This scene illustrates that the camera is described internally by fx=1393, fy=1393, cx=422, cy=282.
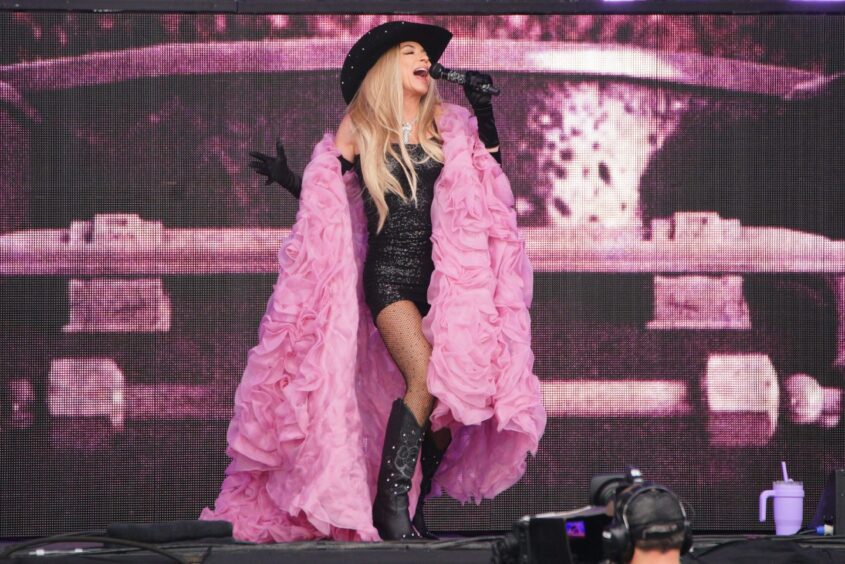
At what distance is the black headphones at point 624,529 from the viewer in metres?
2.31

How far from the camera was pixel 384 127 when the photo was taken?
13.9 ft

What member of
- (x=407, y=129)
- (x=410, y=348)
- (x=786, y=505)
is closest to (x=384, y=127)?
(x=407, y=129)

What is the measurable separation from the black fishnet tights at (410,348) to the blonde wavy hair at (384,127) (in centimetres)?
27

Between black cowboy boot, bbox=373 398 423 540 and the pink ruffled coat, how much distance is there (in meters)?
0.05

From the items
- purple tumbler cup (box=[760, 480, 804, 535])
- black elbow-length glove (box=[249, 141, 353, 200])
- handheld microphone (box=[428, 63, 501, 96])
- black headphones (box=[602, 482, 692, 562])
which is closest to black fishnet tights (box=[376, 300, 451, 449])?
black elbow-length glove (box=[249, 141, 353, 200])

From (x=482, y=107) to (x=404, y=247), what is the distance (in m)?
0.48

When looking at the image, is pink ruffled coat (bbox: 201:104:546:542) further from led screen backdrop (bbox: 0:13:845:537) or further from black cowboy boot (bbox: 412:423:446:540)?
led screen backdrop (bbox: 0:13:845:537)

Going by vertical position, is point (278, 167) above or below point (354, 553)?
above

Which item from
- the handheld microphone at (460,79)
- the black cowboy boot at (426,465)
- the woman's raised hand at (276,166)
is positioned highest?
the handheld microphone at (460,79)

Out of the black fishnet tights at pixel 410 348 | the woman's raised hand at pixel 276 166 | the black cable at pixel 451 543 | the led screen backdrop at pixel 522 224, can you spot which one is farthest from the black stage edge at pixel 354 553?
the led screen backdrop at pixel 522 224

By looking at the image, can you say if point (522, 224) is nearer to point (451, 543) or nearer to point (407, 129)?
point (407, 129)

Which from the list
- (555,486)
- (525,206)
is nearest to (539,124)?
(525,206)

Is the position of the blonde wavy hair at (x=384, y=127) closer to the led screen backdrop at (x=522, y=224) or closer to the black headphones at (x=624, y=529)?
the led screen backdrop at (x=522, y=224)

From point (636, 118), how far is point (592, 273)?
0.62 m
